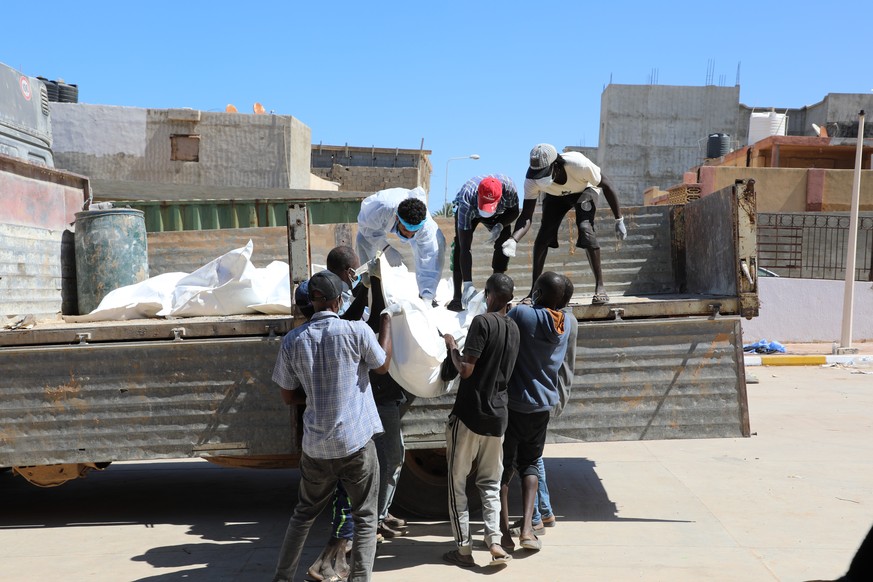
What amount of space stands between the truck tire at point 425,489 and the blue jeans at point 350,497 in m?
1.31

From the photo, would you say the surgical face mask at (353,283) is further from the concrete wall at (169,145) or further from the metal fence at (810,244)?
the metal fence at (810,244)

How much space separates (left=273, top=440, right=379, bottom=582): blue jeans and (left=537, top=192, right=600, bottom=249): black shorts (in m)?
2.63

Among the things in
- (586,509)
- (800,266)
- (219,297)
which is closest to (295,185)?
(800,266)

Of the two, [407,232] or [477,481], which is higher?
[407,232]

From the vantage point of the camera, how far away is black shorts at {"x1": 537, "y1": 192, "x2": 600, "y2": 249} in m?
5.62

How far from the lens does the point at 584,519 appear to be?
5.00 metres

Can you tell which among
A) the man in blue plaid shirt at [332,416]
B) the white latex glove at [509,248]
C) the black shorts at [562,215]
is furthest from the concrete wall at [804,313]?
the man in blue plaid shirt at [332,416]

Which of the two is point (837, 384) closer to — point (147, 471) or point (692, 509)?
point (692, 509)

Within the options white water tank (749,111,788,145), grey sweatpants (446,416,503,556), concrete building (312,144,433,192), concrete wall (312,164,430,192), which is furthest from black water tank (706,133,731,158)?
grey sweatpants (446,416,503,556)

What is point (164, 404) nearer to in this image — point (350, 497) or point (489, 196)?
point (350, 497)

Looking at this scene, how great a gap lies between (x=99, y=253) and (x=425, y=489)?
10.3 feet

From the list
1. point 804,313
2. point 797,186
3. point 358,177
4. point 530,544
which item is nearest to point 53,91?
point 358,177

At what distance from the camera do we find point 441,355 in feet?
14.0

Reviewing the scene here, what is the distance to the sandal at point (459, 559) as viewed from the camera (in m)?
4.18
